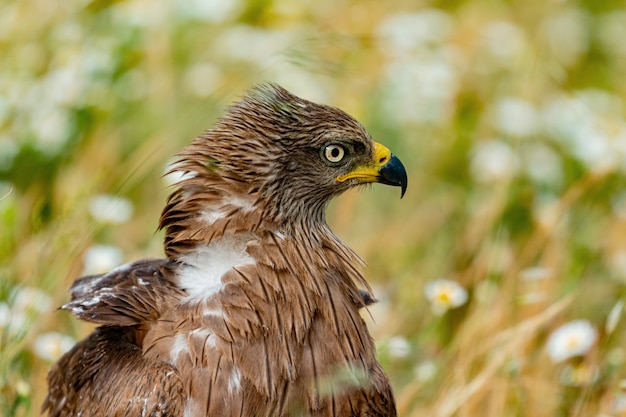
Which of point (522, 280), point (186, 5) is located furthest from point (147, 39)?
point (522, 280)

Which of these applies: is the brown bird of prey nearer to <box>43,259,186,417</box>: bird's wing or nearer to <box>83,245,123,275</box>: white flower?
<box>43,259,186,417</box>: bird's wing

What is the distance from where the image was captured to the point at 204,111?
12.3 ft

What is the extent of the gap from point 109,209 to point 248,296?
1.40 m

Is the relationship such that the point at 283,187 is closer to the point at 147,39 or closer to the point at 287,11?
the point at 147,39

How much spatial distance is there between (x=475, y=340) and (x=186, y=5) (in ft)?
10.7

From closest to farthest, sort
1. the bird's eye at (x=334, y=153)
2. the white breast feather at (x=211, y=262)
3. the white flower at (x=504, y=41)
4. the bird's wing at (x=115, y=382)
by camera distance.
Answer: the bird's wing at (x=115, y=382) < the white breast feather at (x=211, y=262) < the bird's eye at (x=334, y=153) < the white flower at (x=504, y=41)

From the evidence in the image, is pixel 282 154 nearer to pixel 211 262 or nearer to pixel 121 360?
pixel 211 262

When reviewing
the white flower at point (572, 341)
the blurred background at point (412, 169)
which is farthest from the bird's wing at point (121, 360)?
the white flower at point (572, 341)

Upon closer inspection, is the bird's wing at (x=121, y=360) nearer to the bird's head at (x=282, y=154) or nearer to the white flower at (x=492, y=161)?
the bird's head at (x=282, y=154)

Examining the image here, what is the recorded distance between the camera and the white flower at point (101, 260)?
206 inches

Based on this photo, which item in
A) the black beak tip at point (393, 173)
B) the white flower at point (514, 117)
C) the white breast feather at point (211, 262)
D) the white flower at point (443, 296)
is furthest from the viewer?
the white flower at point (514, 117)

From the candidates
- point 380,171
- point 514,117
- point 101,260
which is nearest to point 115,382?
point 380,171

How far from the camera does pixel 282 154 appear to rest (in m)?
3.87

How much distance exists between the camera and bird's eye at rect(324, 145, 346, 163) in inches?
156
